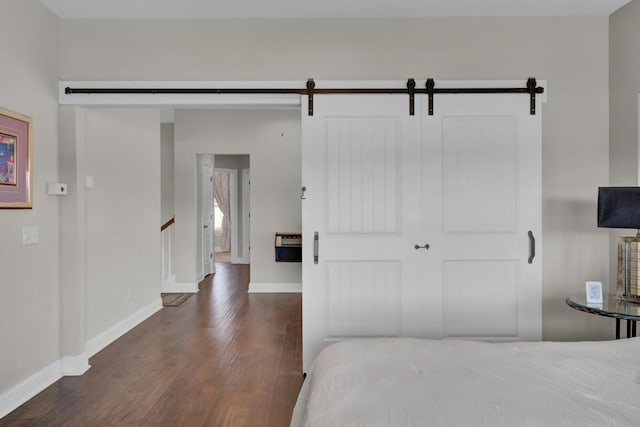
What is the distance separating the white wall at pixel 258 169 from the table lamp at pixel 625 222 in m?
4.25

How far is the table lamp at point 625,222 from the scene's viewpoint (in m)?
2.54

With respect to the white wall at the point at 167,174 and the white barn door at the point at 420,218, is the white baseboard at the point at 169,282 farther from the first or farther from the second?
the white barn door at the point at 420,218

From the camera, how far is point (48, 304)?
306 cm

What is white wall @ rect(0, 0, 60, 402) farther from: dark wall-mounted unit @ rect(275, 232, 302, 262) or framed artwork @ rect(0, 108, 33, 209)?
dark wall-mounted unit @ rect(275, 232, 302, 262)

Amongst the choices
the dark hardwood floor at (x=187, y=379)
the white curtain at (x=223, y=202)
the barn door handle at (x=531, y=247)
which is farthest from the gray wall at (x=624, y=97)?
the white curtain at (x=223, y=202)

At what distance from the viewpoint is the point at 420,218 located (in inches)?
123

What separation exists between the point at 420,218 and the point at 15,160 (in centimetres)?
281

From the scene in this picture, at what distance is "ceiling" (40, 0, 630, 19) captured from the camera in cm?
296

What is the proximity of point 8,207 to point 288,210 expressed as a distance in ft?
13.2

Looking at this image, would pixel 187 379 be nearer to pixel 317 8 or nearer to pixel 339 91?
pixel 339 91

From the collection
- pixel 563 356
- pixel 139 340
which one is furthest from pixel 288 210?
pixel 563 356

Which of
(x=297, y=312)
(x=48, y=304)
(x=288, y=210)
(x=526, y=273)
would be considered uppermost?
(x=288, y=210)

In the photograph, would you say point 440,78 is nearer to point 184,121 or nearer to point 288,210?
point 288,210

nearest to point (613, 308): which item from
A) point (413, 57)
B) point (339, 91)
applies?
point (413, 57)
